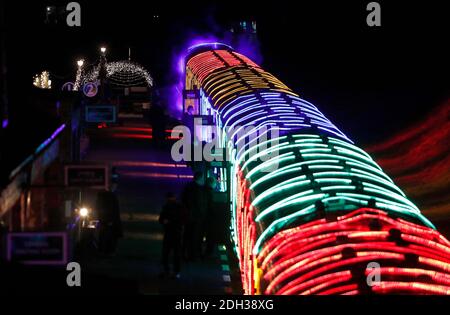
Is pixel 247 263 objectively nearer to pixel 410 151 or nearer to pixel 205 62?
pixel 410 151

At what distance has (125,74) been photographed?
184ft

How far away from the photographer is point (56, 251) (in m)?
12.1

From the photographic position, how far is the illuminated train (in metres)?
10.5

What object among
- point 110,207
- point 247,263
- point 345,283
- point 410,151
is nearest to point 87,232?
point 110,207

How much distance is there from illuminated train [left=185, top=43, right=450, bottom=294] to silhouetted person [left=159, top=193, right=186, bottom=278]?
3.01 ft

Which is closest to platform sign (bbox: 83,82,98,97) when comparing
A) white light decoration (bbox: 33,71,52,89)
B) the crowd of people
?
the crowd of people

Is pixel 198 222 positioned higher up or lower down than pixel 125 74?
lower down

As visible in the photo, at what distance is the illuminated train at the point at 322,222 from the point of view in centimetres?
1049

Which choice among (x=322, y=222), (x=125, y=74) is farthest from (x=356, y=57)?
(x=322, y=222)

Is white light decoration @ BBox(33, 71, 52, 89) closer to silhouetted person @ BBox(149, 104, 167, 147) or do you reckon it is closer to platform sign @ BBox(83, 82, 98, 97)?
platform sign @ BBox(83, 82, 98, 97)

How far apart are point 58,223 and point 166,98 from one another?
70.9ft

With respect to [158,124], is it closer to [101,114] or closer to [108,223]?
[101,114]

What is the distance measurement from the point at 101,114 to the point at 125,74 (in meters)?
33.8

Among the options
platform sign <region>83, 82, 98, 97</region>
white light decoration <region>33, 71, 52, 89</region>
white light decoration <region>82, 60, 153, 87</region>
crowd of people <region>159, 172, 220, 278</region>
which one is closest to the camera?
crowd of people <region>159, 172, 220, 278</region>
